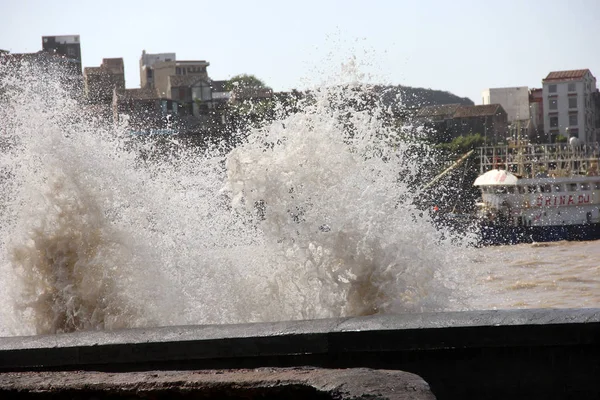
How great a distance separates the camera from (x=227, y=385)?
283 cm

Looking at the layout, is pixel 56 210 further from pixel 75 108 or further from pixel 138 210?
pixel 75 108

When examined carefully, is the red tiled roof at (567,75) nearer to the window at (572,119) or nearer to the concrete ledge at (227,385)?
the window at (572,119)

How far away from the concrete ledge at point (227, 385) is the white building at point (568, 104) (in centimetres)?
8345

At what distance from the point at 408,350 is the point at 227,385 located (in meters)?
1.17

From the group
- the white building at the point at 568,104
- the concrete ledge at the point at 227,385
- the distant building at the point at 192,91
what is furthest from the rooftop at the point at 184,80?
the concrete ledge at the point at 227,385

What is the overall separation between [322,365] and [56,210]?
2914 millimetres

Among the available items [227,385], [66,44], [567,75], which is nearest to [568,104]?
[567,75]

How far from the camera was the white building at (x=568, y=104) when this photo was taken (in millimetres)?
83625

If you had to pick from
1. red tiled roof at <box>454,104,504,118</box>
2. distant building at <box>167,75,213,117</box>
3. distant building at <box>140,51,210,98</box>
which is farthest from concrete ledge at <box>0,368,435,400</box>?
red tiled roof at <box>454,104,504,118</box>

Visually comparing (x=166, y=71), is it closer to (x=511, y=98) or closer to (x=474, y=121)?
(x=474, y=121)

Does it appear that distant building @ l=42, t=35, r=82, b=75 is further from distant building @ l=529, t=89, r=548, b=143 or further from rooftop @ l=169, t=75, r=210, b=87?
distant building @ l=529, t=89, r=548, b=143

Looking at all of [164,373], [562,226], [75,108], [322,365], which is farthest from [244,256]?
[562,226]

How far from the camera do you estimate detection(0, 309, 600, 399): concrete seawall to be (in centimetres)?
366

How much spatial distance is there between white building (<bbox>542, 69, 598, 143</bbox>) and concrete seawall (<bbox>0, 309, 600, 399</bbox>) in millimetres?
82344
